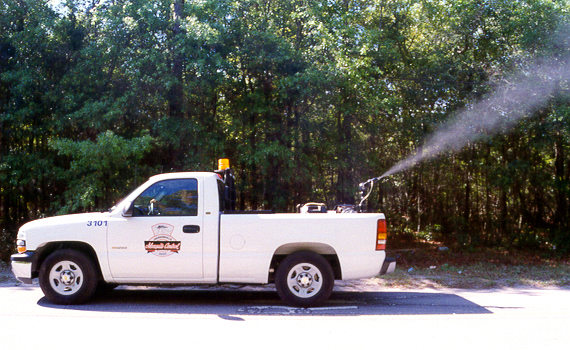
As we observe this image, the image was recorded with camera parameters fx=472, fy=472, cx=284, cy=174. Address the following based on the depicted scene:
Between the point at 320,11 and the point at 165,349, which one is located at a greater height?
the point at 320,11

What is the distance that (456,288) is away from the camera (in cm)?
934

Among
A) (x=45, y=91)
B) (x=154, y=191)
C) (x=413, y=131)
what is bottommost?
(x=154, y=191)

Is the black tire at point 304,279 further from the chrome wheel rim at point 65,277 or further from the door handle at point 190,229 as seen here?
the chrome wheel rim at point 65,277

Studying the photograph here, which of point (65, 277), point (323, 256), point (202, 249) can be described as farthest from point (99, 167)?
point (323, 256)

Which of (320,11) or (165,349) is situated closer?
(165,349)

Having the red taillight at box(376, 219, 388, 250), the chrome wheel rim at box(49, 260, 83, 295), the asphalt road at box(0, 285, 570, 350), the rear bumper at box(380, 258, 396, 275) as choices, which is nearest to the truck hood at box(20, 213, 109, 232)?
the chrome wheel rim at box(49, 260, 83, 295)

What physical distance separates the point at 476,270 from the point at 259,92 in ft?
26.3

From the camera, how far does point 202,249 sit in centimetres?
704

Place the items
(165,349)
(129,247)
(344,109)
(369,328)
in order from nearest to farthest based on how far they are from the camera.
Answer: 1. (165,349)
2. (369,328)
3. (129,247)
4. (344,109)

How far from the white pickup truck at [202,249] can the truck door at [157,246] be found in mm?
15

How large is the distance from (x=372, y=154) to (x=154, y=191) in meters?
9.57

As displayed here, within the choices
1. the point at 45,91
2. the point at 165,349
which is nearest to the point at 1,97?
the point at 45,91

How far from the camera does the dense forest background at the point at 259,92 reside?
13.5m

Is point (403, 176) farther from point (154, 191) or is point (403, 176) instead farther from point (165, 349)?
point (165, 349)
